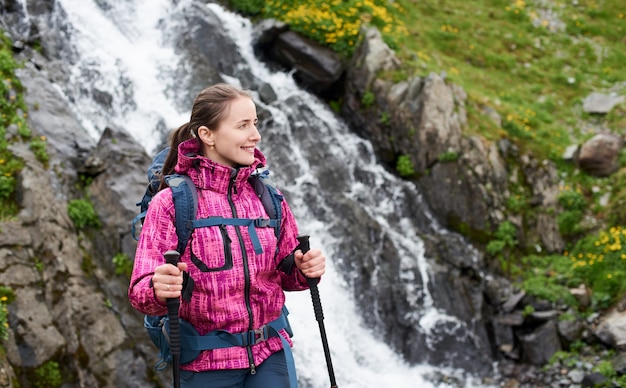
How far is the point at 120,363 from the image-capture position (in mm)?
8016

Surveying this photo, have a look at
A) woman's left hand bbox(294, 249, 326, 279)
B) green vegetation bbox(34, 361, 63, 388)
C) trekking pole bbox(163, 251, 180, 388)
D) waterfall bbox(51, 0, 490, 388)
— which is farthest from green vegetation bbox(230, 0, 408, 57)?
trekking pole bbox(163, 251, 180, 388)

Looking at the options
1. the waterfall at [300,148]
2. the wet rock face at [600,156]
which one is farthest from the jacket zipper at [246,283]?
the wet rock face at [600,156]

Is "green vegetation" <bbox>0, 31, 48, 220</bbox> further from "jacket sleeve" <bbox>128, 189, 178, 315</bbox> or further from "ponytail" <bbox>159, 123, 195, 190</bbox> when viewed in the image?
"jacket sleeve" <bbox>128, 189, 178, 315</bbox>

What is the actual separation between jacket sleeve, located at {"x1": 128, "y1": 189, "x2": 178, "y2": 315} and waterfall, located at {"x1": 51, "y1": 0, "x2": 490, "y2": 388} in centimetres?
739

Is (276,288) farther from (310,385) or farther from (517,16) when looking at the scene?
(517,16)

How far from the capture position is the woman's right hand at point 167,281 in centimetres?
276

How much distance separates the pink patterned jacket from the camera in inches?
122

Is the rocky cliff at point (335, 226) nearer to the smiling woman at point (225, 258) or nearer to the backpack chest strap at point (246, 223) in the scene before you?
the smiling woman at point (225, 258)

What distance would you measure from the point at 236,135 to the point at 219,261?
0.74 metres

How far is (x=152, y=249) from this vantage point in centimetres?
304

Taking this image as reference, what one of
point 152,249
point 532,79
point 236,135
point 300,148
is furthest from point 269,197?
point 532,79

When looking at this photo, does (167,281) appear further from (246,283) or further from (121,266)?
(121,266)

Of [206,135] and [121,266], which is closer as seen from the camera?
[206,135]

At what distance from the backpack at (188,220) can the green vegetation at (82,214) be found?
5794 mm
